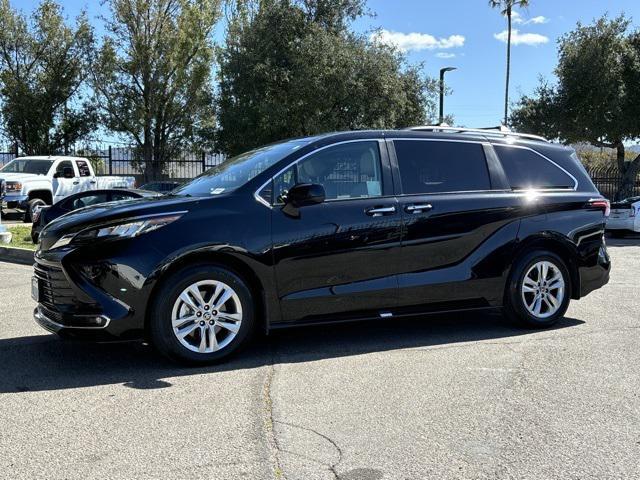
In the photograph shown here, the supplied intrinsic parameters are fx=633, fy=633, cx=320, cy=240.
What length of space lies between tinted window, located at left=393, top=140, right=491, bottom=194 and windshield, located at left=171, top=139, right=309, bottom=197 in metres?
0.96

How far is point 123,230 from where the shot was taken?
4.80m

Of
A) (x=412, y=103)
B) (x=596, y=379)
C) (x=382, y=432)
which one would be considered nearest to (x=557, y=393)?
(x=596, y=379)

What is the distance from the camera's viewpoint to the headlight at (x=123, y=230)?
4777mm

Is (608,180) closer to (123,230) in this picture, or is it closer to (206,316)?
(206,316)

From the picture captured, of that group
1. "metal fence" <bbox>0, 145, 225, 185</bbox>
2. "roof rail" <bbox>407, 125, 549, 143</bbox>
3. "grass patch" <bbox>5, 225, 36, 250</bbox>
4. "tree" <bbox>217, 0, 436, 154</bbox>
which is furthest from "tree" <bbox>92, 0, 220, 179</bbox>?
"roof rail" <bbox>407, 125, 549, 143</bbox>

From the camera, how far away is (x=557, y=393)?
4445 mm

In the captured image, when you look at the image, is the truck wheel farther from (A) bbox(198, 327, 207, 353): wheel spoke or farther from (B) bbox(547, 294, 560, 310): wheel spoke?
(B) bbox(547, 294, 560, 310): wheel spoke

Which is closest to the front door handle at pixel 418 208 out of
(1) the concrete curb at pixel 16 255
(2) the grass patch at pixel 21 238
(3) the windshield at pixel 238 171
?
(3) the windshield at pixel 238 171

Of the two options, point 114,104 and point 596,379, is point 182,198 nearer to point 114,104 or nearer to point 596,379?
point 596,379

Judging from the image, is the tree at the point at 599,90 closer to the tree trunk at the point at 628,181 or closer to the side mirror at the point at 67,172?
the tree trunk at the point at 628,181

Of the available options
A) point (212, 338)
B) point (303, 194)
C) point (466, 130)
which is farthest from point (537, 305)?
point (212, 338)

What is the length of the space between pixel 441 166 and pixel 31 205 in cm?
1498

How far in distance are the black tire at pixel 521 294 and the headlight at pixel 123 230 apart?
331 centimetres

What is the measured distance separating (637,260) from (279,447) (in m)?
10.8
